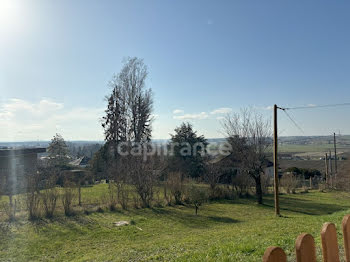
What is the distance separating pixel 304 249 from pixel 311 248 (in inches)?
3.5

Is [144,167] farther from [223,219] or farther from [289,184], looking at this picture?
[289,184]

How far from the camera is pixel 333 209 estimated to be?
1380 cm

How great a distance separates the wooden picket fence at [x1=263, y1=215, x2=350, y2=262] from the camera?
1600mm

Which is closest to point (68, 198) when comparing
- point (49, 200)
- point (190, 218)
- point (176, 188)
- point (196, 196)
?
point (49, 200)

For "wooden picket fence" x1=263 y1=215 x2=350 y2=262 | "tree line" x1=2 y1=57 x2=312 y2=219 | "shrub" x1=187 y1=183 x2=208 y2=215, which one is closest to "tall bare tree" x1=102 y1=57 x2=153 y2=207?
"tree line" x1=2 y1=57 x2=312 y2=219

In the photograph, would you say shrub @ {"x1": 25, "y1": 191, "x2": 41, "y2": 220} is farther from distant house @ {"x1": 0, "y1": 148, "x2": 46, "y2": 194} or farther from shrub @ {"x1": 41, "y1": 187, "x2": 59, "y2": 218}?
distant house @ {"x1": 0, "y1": 148, "x2": 46, "y2": 194}

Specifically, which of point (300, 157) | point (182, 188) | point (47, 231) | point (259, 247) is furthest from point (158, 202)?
point (300, 157)

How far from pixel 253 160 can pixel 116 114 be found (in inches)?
581

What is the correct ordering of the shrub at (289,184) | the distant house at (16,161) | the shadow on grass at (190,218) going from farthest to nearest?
the shrub at (289,184) < the distant house at (16,161) < the shadow on grass at (190,218)

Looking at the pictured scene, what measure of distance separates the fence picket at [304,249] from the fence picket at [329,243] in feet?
0.80

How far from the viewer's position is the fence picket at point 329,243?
6.49 feet

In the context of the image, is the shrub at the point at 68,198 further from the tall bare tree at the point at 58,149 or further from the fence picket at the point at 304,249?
the tall bare tree at the point at 58,149

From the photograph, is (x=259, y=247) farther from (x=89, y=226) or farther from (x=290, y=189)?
(x=290, y=189)

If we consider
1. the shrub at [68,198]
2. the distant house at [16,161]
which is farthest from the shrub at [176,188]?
the distant house at [16,161]
